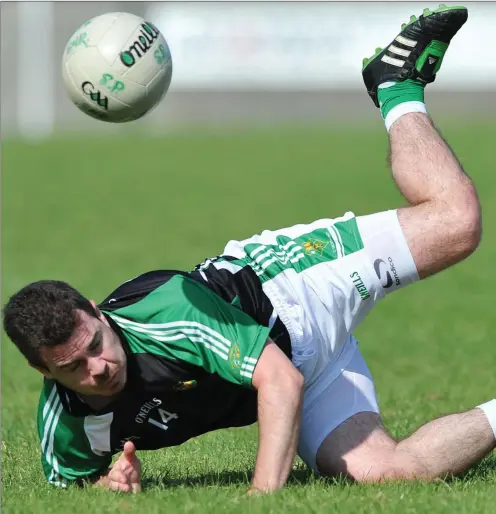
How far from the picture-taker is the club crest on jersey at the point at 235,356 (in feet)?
18.7

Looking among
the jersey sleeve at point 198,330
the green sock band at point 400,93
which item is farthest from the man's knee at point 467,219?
the jersey sleeve at point 198,330

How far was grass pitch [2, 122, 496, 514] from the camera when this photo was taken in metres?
5.82

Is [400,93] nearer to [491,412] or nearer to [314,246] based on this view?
[314,246]

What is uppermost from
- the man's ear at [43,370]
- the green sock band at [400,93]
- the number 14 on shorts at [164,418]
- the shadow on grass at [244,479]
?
the green sock band at [400,93]

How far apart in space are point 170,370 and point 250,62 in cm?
3235

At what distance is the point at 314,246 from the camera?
6.91 metres

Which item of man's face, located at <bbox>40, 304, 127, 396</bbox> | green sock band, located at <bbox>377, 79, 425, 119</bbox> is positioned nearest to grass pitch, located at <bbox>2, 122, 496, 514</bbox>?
man's face, located at <bbox>40, 304, 127, 396</bbox>

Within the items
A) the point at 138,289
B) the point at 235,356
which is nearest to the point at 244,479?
the point at 235,356

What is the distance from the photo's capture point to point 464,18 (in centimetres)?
753

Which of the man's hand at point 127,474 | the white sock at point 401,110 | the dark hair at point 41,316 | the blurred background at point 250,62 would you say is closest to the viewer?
the dark hair at point 41,316

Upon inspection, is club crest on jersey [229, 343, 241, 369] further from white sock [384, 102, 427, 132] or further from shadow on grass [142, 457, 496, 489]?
white sock [384, 102, 427, 132]

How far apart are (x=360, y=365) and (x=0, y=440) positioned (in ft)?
7.71

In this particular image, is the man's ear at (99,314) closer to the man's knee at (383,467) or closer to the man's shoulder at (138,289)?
the man's shoulder at (138,289)

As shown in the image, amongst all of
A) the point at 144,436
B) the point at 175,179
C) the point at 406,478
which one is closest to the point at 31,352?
the point at 144,436
